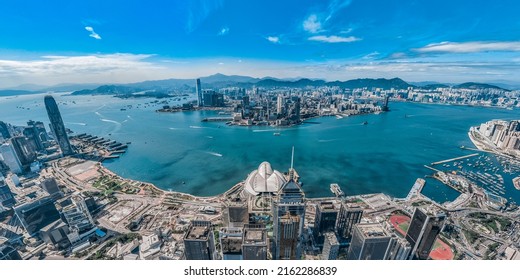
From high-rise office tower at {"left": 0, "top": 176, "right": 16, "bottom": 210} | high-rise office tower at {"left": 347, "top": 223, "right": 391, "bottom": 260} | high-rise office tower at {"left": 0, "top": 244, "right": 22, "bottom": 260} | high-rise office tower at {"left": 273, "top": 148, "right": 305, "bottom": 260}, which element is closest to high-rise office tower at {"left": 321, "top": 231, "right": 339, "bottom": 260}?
high-rise office tower at {"left": 273, "top": 148, "right": 305, "bottom": 260}

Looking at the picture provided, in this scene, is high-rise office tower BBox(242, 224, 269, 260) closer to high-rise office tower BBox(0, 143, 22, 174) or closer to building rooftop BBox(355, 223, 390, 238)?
building rooftop BBox(355, 223, 390, 238)

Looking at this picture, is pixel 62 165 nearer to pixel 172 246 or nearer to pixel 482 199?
pixel 172 246

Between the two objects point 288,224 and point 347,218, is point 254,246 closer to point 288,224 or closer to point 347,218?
point 288,224

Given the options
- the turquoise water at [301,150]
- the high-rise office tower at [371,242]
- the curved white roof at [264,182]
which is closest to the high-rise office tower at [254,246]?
the high-rise office tower at [371,242]

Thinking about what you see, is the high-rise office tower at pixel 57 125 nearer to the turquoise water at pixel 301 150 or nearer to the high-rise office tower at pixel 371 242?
the turquoise water at pixel 301 150

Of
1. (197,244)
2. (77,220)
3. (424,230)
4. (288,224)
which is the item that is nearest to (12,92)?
(77,220)
